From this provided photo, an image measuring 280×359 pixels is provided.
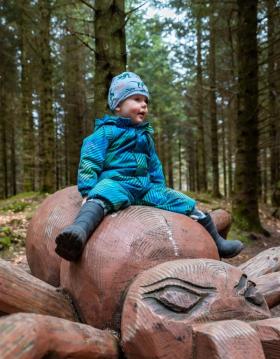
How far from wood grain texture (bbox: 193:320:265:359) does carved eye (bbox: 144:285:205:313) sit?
13cm

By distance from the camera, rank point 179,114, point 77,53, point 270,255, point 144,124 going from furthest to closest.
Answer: point 179,114
point 77,53
point 270,255
point 144,124

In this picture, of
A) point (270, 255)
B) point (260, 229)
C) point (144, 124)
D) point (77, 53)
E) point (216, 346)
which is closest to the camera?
point (216, 346)

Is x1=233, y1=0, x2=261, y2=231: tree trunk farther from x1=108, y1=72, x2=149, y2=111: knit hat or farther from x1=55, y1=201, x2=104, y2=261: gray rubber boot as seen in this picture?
x1=55, y1=201, x2=104, y2=261: gray rubber boot

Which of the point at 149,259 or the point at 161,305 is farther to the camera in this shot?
the point at 149,259

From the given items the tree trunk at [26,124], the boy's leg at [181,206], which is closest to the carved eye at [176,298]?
the boy's leg at [181,206]

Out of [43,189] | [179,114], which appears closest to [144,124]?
[43,189]

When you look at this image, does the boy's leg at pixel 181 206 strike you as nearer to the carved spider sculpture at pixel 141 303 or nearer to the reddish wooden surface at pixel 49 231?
the carved spider sculpture at pixel 141 303

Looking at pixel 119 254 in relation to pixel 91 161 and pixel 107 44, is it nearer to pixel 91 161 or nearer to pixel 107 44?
pixel 91 161

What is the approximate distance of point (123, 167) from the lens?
235cm

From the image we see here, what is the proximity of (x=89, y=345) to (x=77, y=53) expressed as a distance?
1572cm

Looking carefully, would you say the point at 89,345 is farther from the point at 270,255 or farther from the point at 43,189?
the point at 43,189

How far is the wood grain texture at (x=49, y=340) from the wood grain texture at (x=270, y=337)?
0.58m

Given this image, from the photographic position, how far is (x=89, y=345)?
153cm

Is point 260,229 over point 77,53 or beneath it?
beneath
